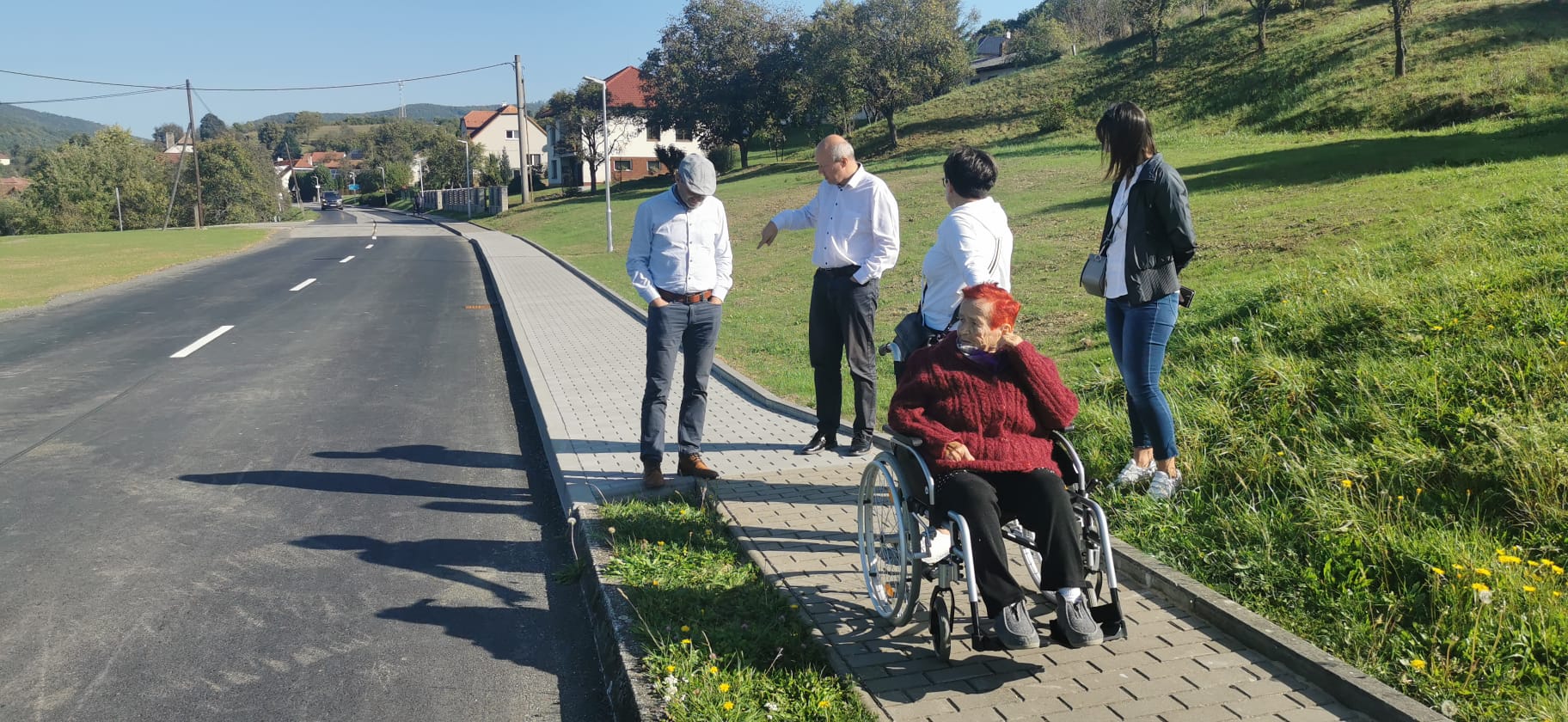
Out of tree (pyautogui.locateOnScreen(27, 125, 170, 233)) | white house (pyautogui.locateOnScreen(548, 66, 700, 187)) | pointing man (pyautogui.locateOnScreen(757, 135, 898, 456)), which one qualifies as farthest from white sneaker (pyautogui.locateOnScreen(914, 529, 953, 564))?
tree (pyautogui.locateOnScreen(27, 125, 170, 233))

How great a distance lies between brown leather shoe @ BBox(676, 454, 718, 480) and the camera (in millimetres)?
5875

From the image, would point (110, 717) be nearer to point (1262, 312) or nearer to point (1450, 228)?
point (1262, 312)

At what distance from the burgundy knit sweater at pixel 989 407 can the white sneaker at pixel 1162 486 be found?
4.43 ft

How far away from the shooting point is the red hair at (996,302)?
3783 millimetres

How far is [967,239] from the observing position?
4758 mm

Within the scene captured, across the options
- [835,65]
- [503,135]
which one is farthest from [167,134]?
[835,65]

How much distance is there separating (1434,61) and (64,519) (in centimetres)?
3121

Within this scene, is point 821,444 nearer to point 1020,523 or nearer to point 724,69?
point 1020,523

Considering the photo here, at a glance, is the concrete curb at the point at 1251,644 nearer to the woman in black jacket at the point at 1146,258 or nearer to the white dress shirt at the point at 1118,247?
the woman in black jacket at the point at 1146,258

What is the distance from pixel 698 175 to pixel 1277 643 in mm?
3701

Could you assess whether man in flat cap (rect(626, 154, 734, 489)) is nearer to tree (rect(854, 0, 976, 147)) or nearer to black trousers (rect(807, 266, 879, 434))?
black trousers (rect(807, 266, 879, 434))

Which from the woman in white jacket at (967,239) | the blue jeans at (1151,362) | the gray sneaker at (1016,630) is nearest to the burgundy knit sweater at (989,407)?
the gray sneaker at (1016,630)

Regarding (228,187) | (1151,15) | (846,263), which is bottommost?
(846,263)

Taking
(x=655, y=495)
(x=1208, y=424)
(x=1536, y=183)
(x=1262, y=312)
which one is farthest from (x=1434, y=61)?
(x=655, y=495)
